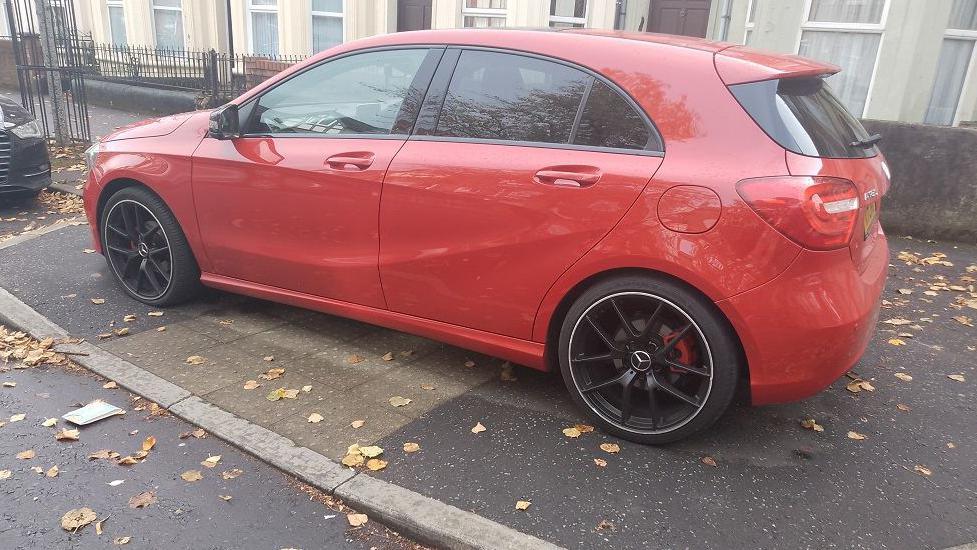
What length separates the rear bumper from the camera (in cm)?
274

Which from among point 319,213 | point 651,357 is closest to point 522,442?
point 651,357

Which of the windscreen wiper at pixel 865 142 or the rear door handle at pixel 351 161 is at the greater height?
the windscreen wiper at pixel 865 142

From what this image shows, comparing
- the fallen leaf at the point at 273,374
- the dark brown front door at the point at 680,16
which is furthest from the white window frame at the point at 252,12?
the fallen leaf at the point at 273,374

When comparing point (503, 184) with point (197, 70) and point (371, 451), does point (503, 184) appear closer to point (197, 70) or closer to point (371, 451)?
point (371, 451)

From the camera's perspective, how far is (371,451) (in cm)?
310

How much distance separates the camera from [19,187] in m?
7.26

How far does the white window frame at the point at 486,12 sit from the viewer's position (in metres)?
10.9

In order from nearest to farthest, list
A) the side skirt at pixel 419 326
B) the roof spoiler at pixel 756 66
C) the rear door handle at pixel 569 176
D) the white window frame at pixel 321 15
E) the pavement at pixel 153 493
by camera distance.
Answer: the pavement at pixel 153 493
the roof spoiler at pixel 756 66
the rear door handle at pixel 569 176
the side skirt at pixel 419 326
the white window frame at pixel 321 15

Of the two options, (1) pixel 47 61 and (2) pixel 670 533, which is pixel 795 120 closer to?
(2) pixel 670 533

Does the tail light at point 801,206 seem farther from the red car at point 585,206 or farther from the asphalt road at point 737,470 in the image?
the asphalt road at point 737,470

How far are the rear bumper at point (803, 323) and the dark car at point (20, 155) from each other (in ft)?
24.0

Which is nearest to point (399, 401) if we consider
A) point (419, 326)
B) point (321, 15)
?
point (419, 326)

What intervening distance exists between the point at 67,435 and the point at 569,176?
259 cm

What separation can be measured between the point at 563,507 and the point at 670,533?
0.41m
